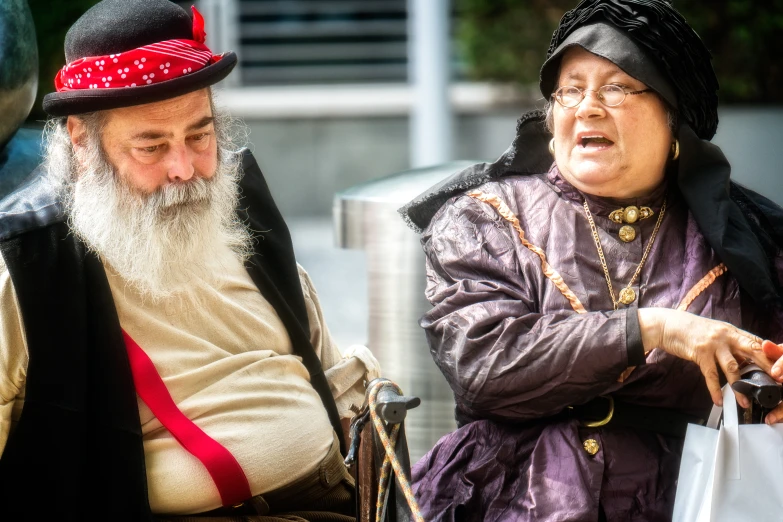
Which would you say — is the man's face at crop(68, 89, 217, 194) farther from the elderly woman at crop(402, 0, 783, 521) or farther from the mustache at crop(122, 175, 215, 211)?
the elderly woman at crop(402, 0, 783, 521)

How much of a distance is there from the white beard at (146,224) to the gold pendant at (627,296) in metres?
1.11

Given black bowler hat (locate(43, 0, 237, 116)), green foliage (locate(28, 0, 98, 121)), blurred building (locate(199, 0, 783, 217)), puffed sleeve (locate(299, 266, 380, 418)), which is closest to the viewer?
black bowler hat (locate(43, 0, 237, 116))

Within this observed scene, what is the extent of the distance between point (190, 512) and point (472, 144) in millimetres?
8881

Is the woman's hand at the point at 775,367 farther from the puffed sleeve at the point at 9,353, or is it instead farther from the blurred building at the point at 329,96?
the blurred building at the point at 329,96

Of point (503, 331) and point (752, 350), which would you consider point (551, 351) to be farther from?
point (752, 350)

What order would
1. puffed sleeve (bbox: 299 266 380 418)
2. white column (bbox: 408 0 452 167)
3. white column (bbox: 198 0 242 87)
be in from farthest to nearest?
white column (bbox: 198 0 242 87) < white column (bbox: 408 0 452 167) < puffed sleeve (bbox: 299 266 380 418)

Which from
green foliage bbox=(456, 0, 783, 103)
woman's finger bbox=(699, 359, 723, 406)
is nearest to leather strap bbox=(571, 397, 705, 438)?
woman's finger bbox=(699, 359, 723, 406)

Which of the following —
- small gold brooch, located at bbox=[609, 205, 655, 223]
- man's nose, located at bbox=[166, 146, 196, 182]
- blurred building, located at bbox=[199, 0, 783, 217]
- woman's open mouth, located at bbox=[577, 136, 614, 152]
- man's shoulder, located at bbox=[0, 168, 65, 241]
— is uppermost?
woman's open mouth, located at bbox=[577, 136, 614, 152]

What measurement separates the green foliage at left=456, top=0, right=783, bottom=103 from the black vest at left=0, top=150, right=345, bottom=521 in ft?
24.3

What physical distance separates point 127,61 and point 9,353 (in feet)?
2.55

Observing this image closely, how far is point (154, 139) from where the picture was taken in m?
2.77

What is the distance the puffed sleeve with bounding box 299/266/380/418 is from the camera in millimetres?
3232

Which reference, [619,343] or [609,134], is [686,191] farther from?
[619,343]

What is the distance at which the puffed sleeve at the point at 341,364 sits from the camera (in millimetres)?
3232
